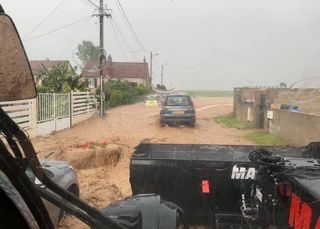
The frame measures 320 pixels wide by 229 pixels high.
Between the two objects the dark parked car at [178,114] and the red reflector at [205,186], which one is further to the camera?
the dark parked car at [178,114]

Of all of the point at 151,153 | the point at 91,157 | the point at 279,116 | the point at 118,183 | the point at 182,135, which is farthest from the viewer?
the point at 182,135

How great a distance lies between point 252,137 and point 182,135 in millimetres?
3233

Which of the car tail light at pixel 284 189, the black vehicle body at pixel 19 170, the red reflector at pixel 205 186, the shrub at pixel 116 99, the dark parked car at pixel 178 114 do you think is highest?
the black vehicle body at pixel 19 170

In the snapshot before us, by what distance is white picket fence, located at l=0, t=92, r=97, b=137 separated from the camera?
16312 millimetres

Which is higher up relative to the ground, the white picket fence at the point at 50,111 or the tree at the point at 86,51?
the tree at the point at 86,51

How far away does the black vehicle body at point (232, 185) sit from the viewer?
4023 mm

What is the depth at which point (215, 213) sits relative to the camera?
5398mm

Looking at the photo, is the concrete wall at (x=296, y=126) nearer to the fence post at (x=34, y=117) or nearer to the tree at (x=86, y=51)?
the fence post at (x=34, y=117)

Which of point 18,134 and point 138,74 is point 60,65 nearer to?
point 18,134

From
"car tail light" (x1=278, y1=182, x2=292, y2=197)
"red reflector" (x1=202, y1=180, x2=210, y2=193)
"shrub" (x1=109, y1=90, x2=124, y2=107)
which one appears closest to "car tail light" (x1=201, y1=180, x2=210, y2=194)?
"red reflector" (x1=202, y1=180, x2=210, y2=193)

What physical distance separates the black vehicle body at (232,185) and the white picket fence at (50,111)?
7.40m

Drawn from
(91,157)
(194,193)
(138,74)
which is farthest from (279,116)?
(138,74)

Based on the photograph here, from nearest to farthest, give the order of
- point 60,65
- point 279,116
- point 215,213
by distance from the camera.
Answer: point 215,213, point 279,116, point 60,65

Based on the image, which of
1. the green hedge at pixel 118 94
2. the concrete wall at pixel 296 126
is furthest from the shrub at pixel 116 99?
the concrete wall at pixel 296 126
